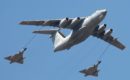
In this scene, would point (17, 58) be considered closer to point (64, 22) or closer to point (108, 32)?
point (64, 22)

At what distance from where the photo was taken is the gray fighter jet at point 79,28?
60.1m

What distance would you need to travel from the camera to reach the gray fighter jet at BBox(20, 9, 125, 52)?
60094 mm

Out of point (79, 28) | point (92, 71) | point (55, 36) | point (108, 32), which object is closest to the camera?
point (79, 28)

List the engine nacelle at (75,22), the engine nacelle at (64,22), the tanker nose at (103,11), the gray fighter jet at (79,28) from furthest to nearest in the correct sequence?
the engine nacelle at (64,22)
the engine nacelle at (75,22)
the gray fighter jet at (79,28)
the tanker nose at (103,11)

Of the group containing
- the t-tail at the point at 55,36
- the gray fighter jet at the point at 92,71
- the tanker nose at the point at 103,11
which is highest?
the t-tail at the point at 55,36

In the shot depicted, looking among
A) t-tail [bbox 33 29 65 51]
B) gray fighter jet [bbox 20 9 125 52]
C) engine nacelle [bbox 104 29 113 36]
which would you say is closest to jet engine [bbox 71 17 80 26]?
gray fighter jet [bbox 20 9 125 52]

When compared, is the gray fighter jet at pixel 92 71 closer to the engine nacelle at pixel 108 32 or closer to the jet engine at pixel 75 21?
the engine nacelle at pixel 108 32

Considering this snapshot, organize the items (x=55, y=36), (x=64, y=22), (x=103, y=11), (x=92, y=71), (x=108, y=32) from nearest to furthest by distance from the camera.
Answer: (x=103, y=11) < (x=64, y=22) < (x=92, y=71) < (x=108, y=32) < (x=55, y=36)

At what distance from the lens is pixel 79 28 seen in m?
61.5

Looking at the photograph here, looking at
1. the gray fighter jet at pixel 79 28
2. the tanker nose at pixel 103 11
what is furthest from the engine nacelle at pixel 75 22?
the tanker nose at pixel 103 11

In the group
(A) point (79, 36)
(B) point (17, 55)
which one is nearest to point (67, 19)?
(A) point (79, 36)

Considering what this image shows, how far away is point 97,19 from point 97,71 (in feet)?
21.1

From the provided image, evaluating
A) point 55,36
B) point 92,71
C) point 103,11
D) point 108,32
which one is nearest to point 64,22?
point 103,11

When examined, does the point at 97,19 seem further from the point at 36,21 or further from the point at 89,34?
the point at 36,21
